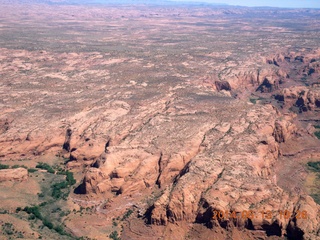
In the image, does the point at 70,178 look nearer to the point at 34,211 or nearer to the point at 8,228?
the point at 34,211

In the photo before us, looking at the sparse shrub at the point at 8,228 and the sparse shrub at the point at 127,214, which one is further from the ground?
the sparse shrub at the point at 8,228

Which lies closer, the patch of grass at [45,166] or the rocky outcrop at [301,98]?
the patch of grass at [45,166]

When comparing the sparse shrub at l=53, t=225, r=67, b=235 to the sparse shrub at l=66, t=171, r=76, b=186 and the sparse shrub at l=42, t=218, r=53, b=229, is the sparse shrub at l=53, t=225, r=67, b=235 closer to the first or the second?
the sparse shrub at l=42, t=218, r=53, b=229

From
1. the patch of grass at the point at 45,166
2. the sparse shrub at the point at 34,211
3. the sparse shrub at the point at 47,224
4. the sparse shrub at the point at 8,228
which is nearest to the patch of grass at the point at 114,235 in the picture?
the sparse shrub at the point at 47,224

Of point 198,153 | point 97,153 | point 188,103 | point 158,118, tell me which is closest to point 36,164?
point 97,153

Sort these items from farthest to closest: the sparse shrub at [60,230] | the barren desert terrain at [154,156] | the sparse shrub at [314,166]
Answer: the sparse shrub at [314,166] → the sparse shrub at [60,230] → the barren desert terrain at [154,156]

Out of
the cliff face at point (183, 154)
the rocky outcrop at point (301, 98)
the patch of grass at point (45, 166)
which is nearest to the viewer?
the cliff face at point (183, 154)

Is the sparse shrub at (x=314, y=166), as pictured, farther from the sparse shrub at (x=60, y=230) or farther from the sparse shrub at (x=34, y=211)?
the sparse shrub at (x=34, y=211)

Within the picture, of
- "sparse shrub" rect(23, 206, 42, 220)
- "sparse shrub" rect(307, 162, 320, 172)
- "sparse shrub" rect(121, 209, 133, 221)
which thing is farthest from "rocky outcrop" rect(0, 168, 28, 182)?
"sparse shrub" rect(307, 162, 320, 172)

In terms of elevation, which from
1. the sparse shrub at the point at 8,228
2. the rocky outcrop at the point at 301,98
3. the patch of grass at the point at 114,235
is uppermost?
the rocky outcrop at the point at 301,98

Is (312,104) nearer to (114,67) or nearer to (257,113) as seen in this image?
(257,113)
